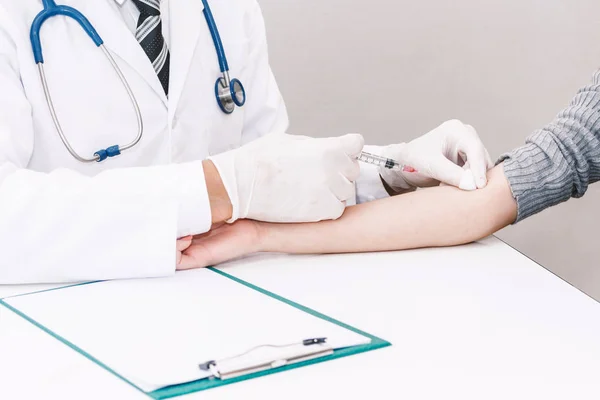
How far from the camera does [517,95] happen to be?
2180 millimetres

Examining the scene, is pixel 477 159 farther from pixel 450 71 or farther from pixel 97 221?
pixel 450 71

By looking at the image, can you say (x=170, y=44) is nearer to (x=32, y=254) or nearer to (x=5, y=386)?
(x=32, y=254)

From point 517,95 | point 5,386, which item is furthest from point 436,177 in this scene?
point 517,95

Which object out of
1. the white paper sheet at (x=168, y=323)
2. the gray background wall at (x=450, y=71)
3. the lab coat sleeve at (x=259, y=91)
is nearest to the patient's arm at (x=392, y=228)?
the white paper sheet at (x=168, y=323)

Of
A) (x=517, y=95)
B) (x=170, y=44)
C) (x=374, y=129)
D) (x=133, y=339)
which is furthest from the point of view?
(x=374, y=129)

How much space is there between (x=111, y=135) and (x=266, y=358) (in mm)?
770

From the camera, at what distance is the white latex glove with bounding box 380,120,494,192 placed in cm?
123

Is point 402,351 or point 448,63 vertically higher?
point 448,63

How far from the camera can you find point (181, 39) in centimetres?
145

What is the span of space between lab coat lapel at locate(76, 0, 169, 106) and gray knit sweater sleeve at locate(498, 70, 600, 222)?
71 centimetres

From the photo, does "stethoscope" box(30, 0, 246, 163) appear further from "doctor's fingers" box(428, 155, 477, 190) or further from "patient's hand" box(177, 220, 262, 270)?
"doctor's fingers" box(428, 155, 477, 190)

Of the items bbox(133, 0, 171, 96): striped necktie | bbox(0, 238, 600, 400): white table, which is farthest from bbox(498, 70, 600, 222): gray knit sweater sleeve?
bbox(133, 0, 171, 96): striped necktie

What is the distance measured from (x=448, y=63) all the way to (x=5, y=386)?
72.9 inches

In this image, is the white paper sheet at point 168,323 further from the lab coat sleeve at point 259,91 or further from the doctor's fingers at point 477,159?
the lab coat sleeve at point 259,91
